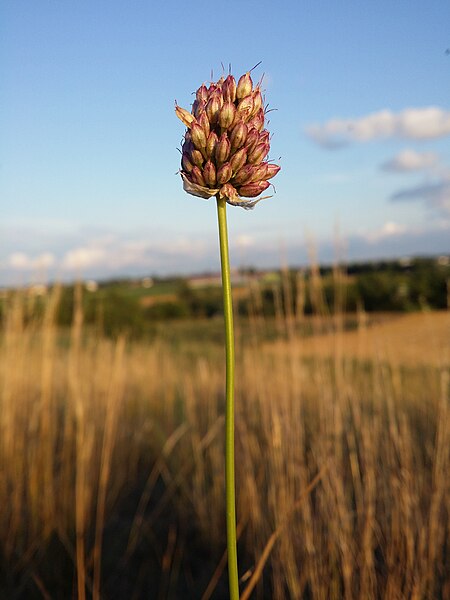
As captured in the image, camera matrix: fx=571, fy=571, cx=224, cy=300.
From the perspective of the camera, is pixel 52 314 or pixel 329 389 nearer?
pixel 329 389

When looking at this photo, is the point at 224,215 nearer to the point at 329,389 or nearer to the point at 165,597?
the point at 329,389

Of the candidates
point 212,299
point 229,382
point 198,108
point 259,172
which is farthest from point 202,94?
point 212,299

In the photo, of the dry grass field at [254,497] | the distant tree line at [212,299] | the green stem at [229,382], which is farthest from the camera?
the distant tree line at [212,299]

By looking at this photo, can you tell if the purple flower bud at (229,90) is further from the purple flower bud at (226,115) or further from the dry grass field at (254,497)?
the dry grass field at (254,497)

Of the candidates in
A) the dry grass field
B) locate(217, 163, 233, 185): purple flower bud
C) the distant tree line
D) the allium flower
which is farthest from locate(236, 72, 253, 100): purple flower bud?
the distant tree line

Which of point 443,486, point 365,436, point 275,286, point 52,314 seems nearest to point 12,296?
point 52,314

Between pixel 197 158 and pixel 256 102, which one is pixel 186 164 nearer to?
pixel 197 158

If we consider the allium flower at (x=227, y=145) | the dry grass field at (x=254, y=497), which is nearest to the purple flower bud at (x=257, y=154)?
the allium flower at (x=227, y=145)
